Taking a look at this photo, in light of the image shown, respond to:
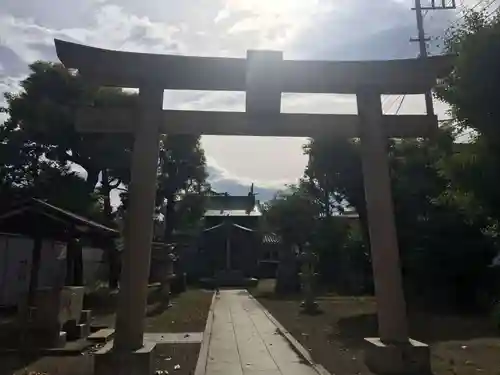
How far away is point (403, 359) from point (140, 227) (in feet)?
13.2

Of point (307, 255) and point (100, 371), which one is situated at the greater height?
point (307, 255)

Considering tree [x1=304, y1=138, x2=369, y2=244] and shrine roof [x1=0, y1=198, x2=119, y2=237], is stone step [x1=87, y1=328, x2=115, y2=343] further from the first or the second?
tree [x1=304, y1=138, x2=369, y2=244]

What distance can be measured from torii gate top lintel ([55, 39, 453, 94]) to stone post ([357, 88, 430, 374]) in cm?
36

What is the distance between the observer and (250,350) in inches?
414

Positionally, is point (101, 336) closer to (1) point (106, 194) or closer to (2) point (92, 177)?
(2) point (92, 177)

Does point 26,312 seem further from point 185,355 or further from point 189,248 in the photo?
point 189,248

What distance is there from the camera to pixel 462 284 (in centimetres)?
1809

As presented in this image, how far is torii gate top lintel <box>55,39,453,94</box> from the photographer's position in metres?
7.57

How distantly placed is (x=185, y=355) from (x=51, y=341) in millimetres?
2643

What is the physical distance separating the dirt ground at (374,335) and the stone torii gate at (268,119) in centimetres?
135

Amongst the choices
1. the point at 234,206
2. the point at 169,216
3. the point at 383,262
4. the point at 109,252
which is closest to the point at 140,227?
the point at 383,262

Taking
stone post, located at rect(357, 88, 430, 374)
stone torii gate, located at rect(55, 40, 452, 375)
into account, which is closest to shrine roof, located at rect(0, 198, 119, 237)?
stone torii gate, located at rect(55, 40, 452, 375)

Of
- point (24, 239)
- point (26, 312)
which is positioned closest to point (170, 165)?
point (24, 239)

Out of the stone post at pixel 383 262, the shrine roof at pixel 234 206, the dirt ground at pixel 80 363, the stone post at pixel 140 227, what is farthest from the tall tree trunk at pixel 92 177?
the shrine roof at pixel 234 206
